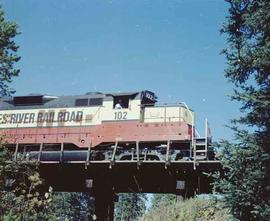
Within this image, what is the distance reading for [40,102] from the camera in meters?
26.0

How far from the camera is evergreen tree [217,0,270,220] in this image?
10039 mm

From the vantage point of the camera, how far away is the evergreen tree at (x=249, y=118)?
1004cm

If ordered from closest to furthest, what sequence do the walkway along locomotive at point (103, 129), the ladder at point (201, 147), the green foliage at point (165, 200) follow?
the green foliage at point (165, 200), the ladder at point (201, 147), the walkway along locomotive at point (103, 129)

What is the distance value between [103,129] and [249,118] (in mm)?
13210

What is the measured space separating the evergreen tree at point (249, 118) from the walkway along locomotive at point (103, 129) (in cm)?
857

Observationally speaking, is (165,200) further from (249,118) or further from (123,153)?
(249,118)

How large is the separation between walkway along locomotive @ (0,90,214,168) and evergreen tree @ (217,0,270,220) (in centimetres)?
857

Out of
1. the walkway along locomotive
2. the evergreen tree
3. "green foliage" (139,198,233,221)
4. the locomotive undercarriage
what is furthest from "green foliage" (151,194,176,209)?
the evergreen tree

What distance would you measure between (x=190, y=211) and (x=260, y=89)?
5.58 m

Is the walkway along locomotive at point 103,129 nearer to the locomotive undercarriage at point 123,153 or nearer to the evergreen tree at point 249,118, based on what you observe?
the locomotive undercarriage at point 123,153

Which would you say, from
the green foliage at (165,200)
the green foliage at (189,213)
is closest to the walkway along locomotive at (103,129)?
the green foliage at (165,200)

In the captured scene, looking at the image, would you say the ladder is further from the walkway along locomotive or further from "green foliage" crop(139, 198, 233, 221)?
"green foliage" crop(139, 198, 233, 221)

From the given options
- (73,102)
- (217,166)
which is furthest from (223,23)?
(73,102)

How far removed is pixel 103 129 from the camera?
75.9 ft
